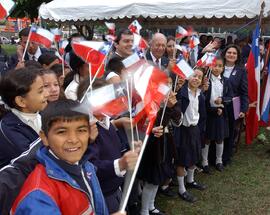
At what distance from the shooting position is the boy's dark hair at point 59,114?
1.50 meters

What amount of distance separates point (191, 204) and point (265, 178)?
132 cm

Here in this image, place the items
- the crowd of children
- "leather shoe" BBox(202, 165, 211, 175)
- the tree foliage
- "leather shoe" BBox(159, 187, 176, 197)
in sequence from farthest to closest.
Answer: the tree foliage < "leather shoe" BBox(202, 165, 211, 175) < "leather shoe" BBox(159, 187, 176, 197) < the crowd of children

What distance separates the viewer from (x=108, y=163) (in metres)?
2.13

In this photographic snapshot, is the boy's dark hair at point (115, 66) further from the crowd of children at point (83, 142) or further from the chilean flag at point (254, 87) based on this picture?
the chilean flag at point (254, 87)

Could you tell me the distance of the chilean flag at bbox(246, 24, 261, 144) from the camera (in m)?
5.86

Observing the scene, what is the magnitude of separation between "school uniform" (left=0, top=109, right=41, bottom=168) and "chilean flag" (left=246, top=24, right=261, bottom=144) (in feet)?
14.5

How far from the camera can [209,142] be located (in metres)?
5.04

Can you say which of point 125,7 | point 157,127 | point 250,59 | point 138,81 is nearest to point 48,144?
point 138,81

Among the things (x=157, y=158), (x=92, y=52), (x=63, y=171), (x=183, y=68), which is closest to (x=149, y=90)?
(x=63, y=171)

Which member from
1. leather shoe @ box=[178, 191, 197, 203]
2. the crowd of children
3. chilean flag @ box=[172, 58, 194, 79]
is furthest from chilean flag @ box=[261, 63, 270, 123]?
chilean flag @ box=[172, 58, 194, 79]

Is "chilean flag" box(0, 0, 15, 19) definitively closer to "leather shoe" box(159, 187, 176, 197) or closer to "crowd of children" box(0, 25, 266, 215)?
"crowd of children" box(0, 25, 266, 215)

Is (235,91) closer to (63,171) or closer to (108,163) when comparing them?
(108,163)

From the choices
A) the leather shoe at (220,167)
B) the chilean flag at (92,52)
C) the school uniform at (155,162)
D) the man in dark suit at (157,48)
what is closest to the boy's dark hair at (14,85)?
the chilean flag at (92,52)

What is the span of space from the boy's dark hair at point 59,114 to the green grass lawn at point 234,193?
254cm
